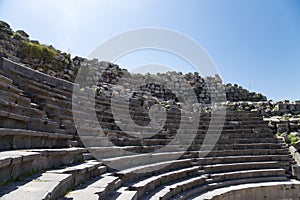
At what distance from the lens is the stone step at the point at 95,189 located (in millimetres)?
2844

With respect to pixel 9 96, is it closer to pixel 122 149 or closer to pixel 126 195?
pixel 126 195

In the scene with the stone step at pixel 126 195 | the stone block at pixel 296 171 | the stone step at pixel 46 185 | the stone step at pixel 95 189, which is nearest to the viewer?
the stone step at pixel 46 185

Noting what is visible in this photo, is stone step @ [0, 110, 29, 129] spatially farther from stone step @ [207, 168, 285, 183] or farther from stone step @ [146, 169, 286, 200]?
stone step @ [207, 168, 285, 183]

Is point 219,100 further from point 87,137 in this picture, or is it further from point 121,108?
point 87,137

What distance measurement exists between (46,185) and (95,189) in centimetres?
92

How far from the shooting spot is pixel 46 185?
8.09 ft

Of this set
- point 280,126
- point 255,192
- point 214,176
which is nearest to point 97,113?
point 214,176

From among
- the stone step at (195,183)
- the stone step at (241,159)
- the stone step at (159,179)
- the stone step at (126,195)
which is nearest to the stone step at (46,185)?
the stone step at (126,195)

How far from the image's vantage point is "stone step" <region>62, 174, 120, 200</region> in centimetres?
284

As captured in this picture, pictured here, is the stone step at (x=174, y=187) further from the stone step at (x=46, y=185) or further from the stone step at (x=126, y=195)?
the stone step at (x=46, y=185)

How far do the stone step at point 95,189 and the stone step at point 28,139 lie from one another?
0.98 metres

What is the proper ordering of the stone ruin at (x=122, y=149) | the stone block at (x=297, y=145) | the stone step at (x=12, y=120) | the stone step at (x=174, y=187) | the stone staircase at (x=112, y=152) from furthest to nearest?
the stone block at (x=297, y=145), the stone step at (x=174, y=187), the stone step at (x=12, y=120), the stone ruin at (x=122, y=149), the stone staircase at (x=112, y=152)

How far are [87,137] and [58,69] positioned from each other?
5688 millimetres

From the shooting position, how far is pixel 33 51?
9227 millimetres
